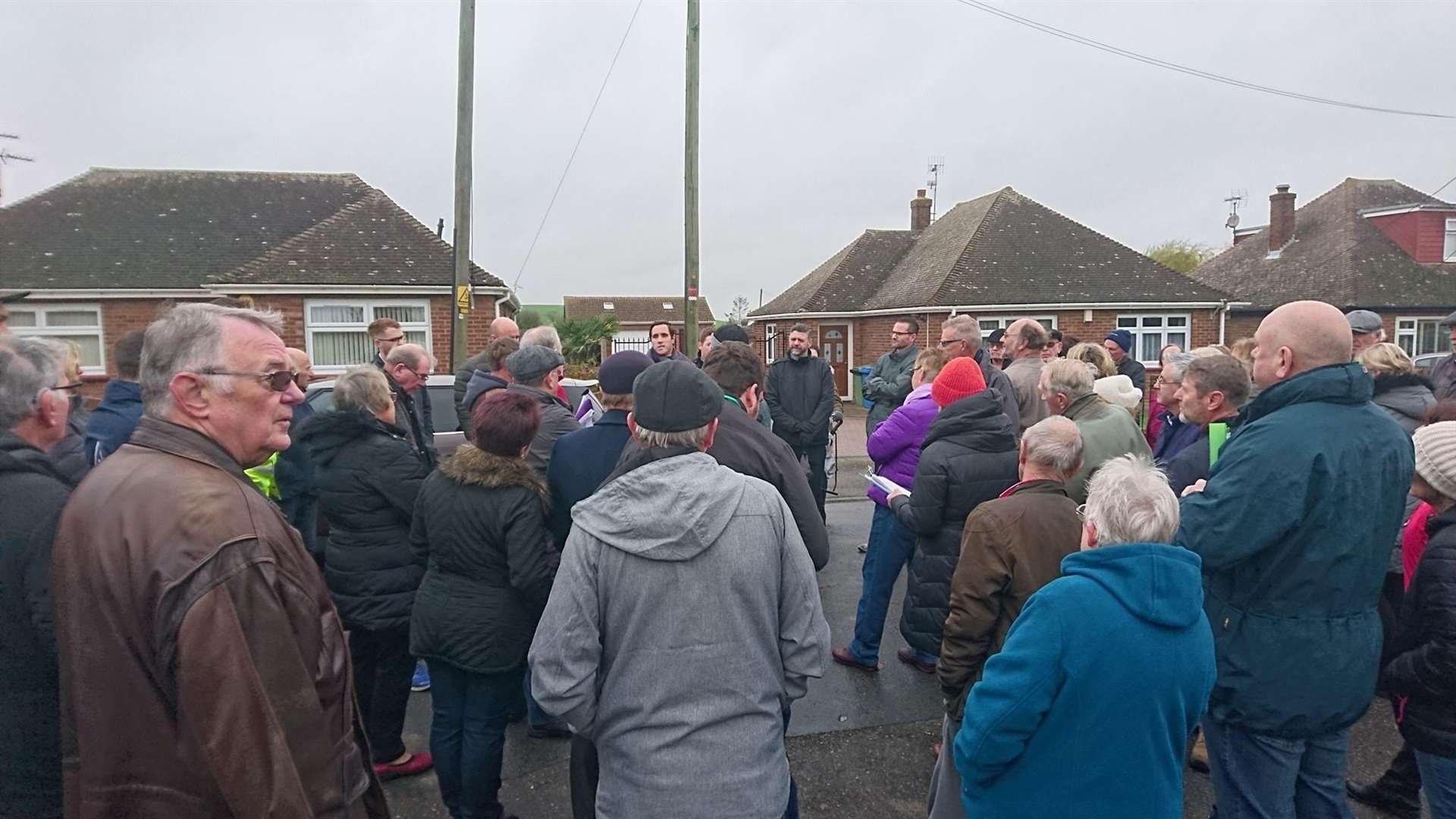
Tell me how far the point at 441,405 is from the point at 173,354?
19.3ft

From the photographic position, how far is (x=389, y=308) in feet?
57.4

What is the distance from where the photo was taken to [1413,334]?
80.4ft

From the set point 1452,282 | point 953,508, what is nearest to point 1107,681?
point 953,508

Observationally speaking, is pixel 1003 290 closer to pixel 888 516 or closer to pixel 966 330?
pixel 966 330

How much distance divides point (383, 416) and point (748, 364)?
1635mm

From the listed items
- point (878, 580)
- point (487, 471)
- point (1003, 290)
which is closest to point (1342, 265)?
point (1003, 290)

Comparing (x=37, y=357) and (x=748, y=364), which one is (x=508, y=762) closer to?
(x=748, y=364)

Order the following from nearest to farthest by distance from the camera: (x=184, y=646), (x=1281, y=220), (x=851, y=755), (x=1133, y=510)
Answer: (x=184, y=646)
(x=1133, y=510)
(x=851, y=755)
(x=1281, y=220)

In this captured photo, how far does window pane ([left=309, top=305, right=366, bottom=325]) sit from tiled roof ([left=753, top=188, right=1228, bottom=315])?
13.6m

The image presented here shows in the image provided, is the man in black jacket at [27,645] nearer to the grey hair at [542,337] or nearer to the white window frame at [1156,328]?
the grey hair at [542,337]

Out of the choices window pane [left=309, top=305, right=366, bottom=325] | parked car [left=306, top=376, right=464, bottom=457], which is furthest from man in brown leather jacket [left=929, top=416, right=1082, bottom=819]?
window pane [left=309, top=305, right=366, bottom=325]

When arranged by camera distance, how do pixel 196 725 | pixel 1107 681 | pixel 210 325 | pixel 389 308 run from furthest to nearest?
pixel 389 308, pixel 1107 681, pixel 210 325, pixel 196 725

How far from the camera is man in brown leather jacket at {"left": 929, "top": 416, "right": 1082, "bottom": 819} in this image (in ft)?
8.86

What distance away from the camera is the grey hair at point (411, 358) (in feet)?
14.9
